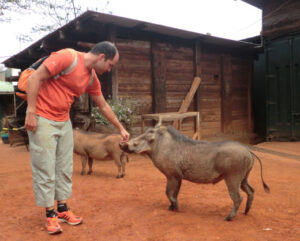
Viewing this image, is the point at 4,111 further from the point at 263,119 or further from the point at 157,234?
the point at 157,234

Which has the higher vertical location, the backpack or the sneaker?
the backpack

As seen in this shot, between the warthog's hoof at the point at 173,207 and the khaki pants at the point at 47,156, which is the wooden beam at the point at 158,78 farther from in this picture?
the khaki pants at the point at 47,156

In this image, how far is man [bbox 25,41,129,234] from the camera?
275 cm

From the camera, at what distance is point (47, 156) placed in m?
2.87

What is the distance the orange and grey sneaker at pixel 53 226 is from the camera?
2.88 meters

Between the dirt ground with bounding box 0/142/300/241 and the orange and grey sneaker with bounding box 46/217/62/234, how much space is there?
57mm

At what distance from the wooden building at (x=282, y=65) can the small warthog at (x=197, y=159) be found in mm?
8234

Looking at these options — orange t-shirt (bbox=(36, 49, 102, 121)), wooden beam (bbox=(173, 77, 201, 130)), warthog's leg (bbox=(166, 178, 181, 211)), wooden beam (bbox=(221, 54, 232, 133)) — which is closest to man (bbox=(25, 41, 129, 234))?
orange t-shirt (bbox=(36, 49, 102, 121))

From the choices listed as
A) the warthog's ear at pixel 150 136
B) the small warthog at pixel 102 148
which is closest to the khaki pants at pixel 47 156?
the warthog's ear at pixel 150 136

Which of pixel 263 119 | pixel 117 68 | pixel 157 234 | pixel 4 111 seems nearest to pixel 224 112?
pixel 263 119

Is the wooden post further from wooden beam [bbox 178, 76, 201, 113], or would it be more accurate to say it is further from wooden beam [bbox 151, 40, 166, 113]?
wooden beam [bbox 151, 40, 166, 113]

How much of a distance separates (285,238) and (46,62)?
9.45 feet

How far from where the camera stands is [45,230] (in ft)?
9.95

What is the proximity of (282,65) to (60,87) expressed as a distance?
991cm
